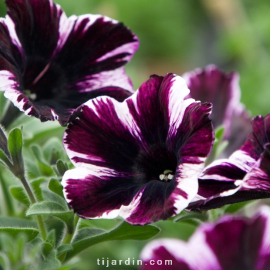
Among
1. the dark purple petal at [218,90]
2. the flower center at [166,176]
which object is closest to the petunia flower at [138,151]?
the flower center at [166,176]

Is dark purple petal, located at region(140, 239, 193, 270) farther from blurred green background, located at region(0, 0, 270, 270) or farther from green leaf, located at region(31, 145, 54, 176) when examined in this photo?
blurred green background, located at region(0, 0, 270, 270)

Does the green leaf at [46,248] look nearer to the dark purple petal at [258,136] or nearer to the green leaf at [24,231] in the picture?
the green leaf at [24,231]

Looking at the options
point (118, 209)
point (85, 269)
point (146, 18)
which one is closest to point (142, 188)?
point (118, 209)

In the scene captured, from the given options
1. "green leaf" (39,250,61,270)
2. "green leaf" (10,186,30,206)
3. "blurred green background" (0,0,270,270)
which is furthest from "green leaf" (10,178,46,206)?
"blurred green background" (0,0,270,270)

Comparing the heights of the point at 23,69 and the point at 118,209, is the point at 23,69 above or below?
above

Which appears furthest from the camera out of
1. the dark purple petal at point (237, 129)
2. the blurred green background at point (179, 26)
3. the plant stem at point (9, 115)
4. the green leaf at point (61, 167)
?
the blurred green background at point (179, 26)

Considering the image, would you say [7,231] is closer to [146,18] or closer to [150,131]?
[150,131]

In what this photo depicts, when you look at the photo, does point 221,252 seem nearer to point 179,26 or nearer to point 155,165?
point 155,165
